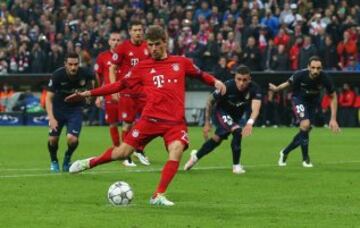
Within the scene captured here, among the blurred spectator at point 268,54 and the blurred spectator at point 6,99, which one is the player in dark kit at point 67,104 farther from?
the blurred spectator at point 6,99

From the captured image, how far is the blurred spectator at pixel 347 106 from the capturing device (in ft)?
116

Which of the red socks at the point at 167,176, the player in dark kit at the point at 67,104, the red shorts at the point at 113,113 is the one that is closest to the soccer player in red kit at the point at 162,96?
the red socks at the point at 167,176

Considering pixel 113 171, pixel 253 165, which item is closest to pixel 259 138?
pixel 253 165

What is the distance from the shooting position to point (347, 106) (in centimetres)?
3553

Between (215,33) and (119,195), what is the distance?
25.4m

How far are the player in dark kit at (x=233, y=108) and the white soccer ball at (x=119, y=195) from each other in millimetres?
5278

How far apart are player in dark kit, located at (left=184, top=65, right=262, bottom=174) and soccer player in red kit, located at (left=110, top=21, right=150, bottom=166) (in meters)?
1.67

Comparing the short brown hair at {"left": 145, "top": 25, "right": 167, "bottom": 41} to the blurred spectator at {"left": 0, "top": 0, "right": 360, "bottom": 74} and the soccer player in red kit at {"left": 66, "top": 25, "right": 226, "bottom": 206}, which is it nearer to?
the soccer player in red kit at {"left": 66, "top": 25, "right": 226, "bottom": 206}

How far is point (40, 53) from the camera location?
40.0 m

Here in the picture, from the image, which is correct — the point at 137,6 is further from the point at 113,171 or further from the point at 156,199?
the point at 156,199

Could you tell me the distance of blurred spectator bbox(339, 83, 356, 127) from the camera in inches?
1393

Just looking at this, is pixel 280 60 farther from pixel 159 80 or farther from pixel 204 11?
pixel 159 80

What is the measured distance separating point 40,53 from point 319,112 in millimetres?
11202

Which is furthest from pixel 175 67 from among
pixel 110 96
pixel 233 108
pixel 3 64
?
pixel 3 64
